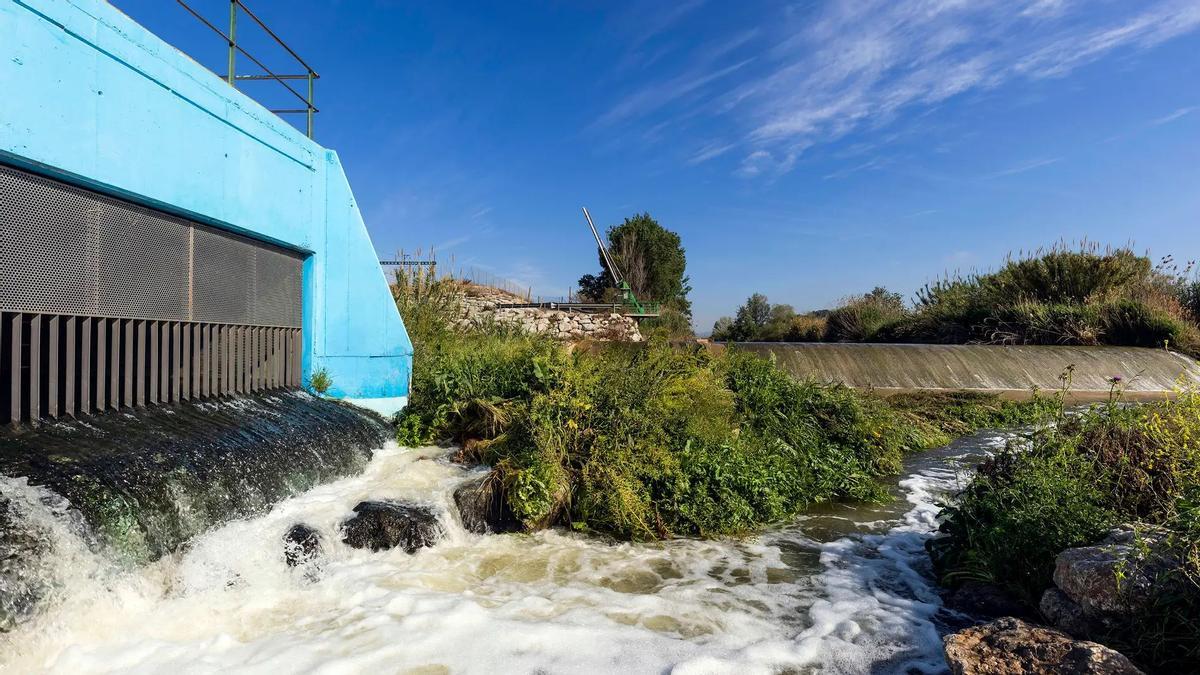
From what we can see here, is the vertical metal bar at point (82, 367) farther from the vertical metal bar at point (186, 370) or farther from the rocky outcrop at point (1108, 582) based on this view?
the rocky outcrop at point (1108, 582)

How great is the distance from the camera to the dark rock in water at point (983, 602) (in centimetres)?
380

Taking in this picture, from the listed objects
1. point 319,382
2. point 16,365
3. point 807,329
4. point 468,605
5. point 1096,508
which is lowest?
point 468,605

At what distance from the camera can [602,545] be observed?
5.13 m

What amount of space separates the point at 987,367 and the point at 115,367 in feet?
48.4

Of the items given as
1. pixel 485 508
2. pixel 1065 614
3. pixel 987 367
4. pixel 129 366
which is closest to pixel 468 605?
pixel 485 508

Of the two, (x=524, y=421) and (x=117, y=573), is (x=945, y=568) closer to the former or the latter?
(x=524, y=421)

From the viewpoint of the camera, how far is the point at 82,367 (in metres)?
4.69

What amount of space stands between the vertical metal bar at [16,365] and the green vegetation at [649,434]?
3430 millimetres

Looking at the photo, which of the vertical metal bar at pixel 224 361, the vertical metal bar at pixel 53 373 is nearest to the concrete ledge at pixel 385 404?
the vertical metal bar at pixel 224 361

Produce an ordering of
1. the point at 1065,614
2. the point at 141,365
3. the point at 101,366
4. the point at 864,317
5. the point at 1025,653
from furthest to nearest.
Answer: the point at 864,317 < the point at 141,365 < the point at 101,366 < the point at 1065,614 < the point at 1025,653

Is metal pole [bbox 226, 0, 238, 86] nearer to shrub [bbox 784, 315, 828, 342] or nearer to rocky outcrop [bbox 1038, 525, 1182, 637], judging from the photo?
rocky outcrop [bbox 1038, 525, 1182, 637]

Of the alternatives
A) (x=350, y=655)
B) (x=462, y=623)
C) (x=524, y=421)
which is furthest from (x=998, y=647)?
(x=524, y=421)

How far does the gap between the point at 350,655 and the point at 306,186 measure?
6.22 m

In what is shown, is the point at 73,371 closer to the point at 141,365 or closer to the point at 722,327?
the point at 141,365
